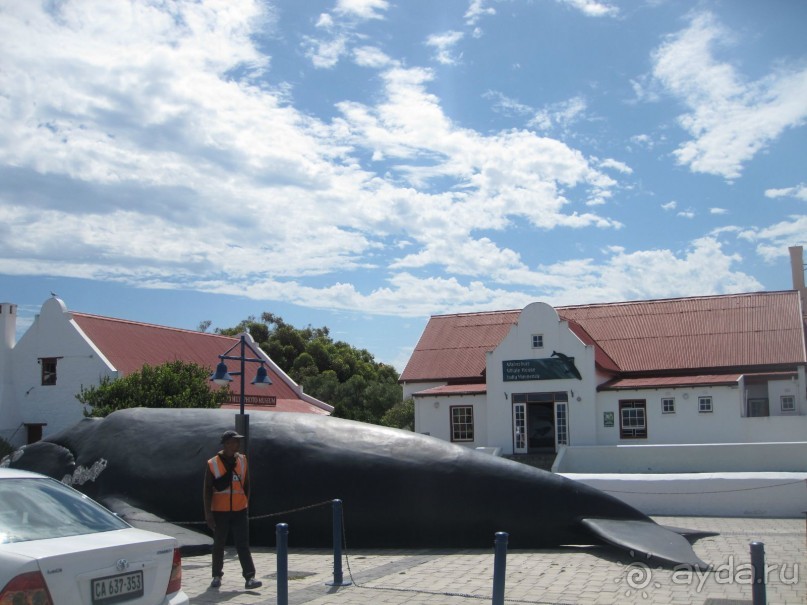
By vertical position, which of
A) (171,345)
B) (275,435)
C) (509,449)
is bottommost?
(509,449)

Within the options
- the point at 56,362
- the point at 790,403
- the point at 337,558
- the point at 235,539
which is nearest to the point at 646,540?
the point at 337,558

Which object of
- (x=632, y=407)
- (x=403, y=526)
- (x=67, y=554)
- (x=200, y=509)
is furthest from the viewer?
(x=632, y=407)

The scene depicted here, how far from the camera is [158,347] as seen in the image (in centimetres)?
3103

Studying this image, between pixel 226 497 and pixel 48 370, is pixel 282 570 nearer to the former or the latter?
pixel 226 497

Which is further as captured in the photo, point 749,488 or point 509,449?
point 509,449

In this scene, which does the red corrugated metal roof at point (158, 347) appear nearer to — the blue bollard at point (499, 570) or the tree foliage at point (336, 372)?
the tree foliage at point (336, 372)

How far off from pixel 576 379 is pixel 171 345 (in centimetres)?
1581

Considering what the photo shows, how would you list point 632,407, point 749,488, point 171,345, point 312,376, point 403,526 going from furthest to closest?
point 312,376
point 171,345
point 632,407
point 749,488
point 403,526

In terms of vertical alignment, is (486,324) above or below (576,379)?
above

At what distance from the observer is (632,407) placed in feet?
91.7

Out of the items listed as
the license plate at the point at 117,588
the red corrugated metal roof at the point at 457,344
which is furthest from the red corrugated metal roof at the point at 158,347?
the license plate at the point at 117,588

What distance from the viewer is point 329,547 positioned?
1162 cm

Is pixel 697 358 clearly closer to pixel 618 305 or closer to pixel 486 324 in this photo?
pixel 618 305

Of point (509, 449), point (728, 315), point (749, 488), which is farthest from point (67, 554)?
point (728, 315)
